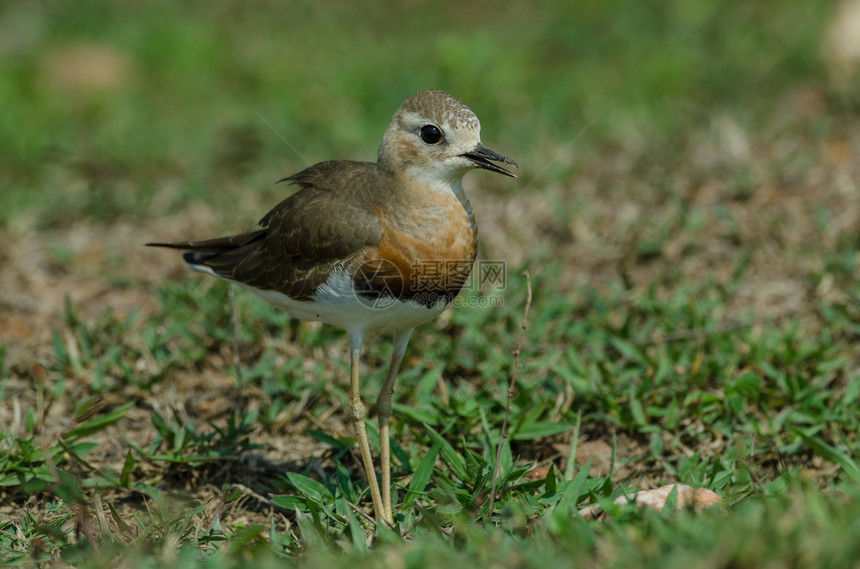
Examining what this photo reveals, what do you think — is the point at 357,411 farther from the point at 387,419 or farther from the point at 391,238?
the point at 391,238

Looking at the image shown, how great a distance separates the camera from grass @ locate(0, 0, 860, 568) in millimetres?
3293

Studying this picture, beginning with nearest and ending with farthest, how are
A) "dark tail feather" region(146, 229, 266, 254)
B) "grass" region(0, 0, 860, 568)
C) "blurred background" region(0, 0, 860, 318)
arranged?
"grass" region(0, 0, 860, 568), "dark tail feather" region(146, 229, 266, 254), "blurred background" region(0, 0, 860, 318)

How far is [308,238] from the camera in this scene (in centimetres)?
385

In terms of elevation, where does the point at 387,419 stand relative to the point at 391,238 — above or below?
below

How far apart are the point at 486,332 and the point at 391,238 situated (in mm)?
1538

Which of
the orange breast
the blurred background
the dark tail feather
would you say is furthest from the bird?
the blurred background

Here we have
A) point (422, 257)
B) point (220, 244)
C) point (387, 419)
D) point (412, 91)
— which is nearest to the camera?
point (422, 257)

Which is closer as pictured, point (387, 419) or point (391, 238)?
point (391, 238)

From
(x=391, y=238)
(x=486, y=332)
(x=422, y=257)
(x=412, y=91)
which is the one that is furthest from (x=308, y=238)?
(x=412, y=91)

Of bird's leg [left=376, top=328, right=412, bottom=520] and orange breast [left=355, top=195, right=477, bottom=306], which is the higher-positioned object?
orange breast [left=355, top=195, right=477, bottom=306]

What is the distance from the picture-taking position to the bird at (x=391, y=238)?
363 centimetres

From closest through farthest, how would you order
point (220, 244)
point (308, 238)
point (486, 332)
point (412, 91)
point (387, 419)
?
point (308, 238), point (387, 419), point (220, 244), point (486, 332), point (412, 91)

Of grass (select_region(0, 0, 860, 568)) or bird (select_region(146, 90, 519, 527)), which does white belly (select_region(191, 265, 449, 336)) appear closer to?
bird (select_region(146, 90, 519, 527))

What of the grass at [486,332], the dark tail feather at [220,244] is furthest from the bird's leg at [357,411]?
the dark tail feather at [220,244]
